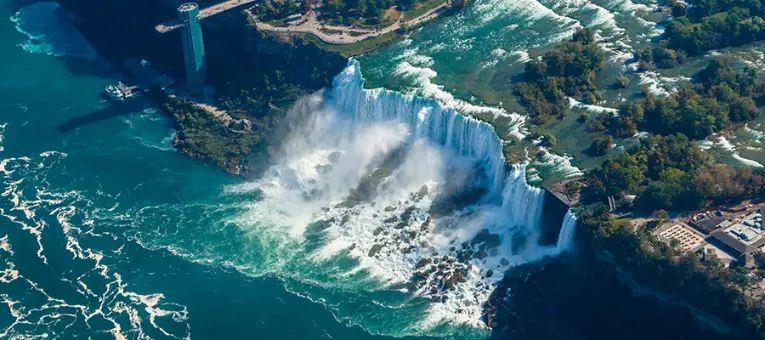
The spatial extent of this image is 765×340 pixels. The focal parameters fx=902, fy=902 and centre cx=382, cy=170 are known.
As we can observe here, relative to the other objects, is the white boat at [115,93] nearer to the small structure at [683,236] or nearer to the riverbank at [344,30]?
the riverbank at [344,30]

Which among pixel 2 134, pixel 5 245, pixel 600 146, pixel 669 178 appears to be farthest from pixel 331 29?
pixel 669 178

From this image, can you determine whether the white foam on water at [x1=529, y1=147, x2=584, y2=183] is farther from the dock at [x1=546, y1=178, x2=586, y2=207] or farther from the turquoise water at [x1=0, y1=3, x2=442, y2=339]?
the turquoise water at [x1=0, y1=3, x2=442, y2=339]

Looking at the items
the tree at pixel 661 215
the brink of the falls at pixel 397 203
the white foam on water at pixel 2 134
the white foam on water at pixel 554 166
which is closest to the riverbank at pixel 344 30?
the brink of the falls at pixel 397 203

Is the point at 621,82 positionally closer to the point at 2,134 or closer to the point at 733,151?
the point at 733,151

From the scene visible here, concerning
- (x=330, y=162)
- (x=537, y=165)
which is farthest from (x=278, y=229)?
(x=537, y=165)

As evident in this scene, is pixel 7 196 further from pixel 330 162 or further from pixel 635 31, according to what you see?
pixel 635 31

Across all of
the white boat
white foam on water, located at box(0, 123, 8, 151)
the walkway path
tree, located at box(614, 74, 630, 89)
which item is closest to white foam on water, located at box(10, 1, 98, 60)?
the white boat

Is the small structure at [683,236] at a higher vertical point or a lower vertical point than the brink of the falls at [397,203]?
higher
